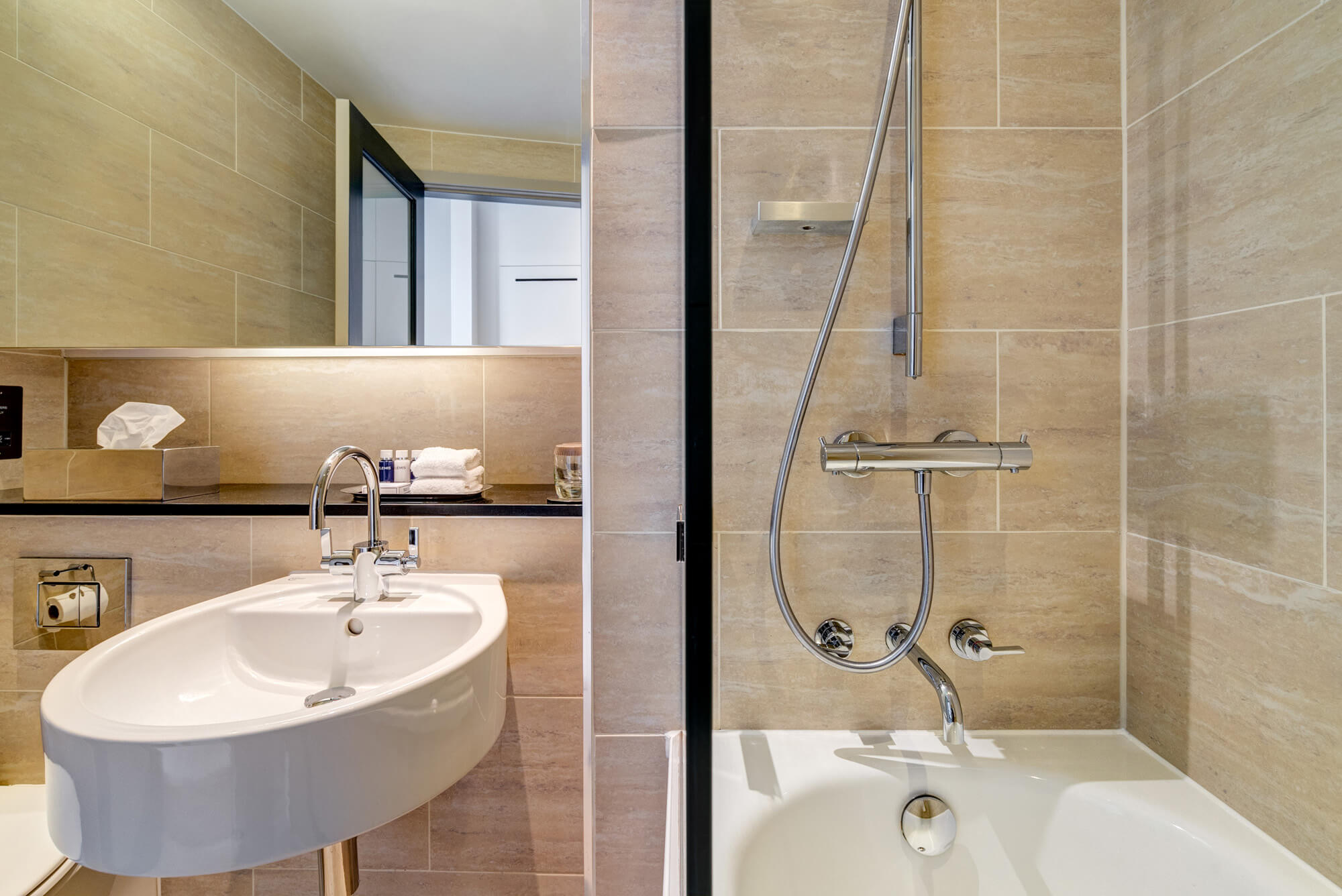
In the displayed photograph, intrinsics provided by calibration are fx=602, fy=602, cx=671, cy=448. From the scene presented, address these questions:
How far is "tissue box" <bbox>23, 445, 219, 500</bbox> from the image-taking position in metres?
1.10

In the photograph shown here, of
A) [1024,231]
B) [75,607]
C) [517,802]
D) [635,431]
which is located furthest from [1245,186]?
[75,607]

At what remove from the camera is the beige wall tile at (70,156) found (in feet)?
3.63

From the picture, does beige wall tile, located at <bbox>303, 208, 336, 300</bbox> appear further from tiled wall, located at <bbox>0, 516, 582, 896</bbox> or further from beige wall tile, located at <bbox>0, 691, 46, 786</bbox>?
beige wall tile, located at <bbox>0, 691, 46, 786</bbox>

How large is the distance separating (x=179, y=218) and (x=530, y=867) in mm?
1402

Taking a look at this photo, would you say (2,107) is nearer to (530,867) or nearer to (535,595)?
(535,595)

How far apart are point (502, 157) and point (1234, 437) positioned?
118 cm

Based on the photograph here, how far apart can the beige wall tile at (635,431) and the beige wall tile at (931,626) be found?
157 millimetres

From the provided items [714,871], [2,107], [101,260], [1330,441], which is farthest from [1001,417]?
[2,107]

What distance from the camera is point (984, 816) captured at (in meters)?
0.77

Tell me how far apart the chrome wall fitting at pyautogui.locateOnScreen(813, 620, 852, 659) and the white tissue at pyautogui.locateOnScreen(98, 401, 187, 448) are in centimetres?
124


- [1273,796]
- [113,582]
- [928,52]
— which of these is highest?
[928,52]

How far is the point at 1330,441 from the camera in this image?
53 cm

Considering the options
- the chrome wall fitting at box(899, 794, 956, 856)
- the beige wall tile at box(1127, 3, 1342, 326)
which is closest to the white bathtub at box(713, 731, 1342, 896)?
the chrome wall fitting at box(899, 794, 956, 856)

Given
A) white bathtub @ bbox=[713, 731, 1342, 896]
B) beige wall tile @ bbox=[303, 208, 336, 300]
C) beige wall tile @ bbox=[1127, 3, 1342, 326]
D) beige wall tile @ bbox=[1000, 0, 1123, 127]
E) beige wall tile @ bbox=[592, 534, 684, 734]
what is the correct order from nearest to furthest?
beige wall tile @ bbox=[1127, 3, 1342, 326] → white bathtub @ bbox=[713, 731, 1342, 896] → beige wall tile @ bbox=[1000, 0, 1123, 127] → beige wall tile @ bbox=[592, 534, 684, 734] → beige wall tile @ bbox=[303, 208, 336, 300]
